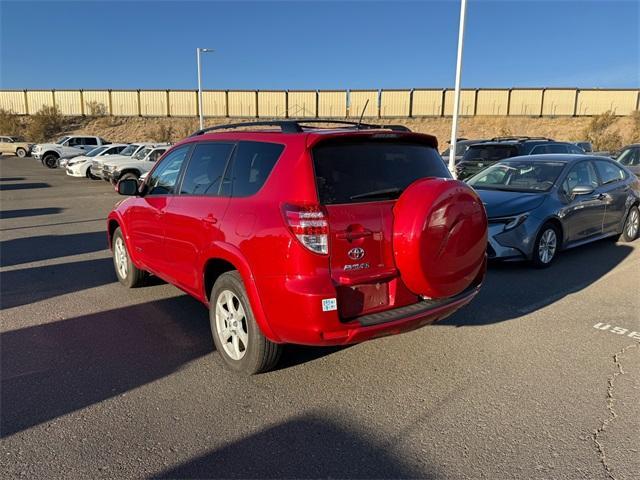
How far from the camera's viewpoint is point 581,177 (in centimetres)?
759

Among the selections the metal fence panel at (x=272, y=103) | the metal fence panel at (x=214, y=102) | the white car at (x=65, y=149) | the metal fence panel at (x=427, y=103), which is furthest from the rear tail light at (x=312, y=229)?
the metal fence panel at (x=214, y=102)

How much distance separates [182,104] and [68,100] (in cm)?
1399

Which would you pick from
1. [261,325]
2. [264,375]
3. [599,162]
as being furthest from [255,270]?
[599,162]

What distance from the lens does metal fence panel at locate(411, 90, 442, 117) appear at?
54.2m

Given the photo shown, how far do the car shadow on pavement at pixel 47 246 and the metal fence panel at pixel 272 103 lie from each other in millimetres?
48588

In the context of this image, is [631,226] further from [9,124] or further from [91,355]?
[9,124]

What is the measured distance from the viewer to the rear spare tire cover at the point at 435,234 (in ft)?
10.6

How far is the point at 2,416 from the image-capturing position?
3070 millimetres

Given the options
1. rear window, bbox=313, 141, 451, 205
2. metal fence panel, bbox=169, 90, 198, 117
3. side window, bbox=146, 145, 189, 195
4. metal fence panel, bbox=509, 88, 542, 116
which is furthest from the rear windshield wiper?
metal fence panel, bbox=169, 90, 198, 117

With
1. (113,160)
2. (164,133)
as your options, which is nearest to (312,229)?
(113,160)

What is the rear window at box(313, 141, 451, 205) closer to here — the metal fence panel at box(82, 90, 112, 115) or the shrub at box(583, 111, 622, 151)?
the shrub at box(583, 111, 622, 151)

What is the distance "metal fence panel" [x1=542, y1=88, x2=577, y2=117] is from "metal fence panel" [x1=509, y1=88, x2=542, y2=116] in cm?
67

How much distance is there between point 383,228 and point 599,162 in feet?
21.7

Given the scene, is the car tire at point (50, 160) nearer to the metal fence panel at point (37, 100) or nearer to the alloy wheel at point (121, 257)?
the alloy wheel at point (121, 257)
